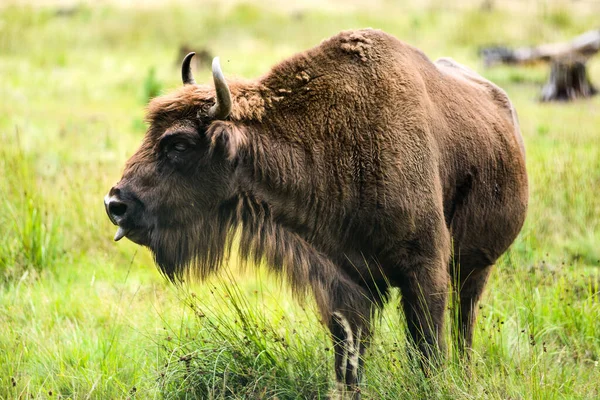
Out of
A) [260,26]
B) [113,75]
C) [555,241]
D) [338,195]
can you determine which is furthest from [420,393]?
[260,26]

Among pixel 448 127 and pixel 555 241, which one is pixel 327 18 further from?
pixel 448 127

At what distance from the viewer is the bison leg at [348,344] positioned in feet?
13.9

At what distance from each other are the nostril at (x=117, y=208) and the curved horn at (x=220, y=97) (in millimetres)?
665

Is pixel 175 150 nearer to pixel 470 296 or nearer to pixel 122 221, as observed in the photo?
pixel 122 221

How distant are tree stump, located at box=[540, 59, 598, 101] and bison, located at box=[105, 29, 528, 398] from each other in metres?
11.0

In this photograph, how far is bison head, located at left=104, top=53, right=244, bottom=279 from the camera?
13.3 feet

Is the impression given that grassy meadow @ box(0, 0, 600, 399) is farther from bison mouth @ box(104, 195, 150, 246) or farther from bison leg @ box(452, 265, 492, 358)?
bison mouth @ box(104, 195, 150, 246)

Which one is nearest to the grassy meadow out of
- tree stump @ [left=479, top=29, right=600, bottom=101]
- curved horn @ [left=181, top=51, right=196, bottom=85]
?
curved horn @ [left=181, top=51, right=196, bottom=85]

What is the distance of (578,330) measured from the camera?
530 cm

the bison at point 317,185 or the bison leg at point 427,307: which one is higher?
the bison at point 317,185

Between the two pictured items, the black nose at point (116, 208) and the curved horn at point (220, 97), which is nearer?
the curved horn at point (220, 97)

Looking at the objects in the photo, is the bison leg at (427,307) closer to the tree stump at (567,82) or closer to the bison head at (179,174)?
the bison head at (179,174)

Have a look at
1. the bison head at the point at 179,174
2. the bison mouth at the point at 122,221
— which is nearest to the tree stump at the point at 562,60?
the bison head at the point at 179,174

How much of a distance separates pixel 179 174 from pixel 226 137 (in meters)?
0.35
